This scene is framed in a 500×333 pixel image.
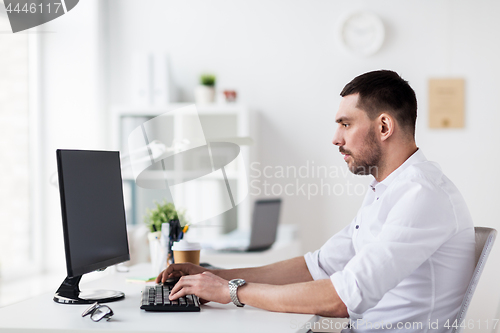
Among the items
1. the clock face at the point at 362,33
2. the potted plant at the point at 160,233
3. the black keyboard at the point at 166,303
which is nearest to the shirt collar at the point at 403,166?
the black keyboard at the point at 166,303

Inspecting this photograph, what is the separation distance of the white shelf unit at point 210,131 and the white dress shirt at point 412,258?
7.00 ft

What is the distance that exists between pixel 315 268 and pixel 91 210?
735 millimetres

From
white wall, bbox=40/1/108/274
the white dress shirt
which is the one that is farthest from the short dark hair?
white wall, bbox=40/1/108/274

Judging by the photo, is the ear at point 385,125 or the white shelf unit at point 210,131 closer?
the ear at point 385,125

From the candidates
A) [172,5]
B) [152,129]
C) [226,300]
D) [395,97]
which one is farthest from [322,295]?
[172,5]

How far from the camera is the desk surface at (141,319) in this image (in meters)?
1.18

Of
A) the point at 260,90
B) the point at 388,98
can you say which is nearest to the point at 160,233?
the point at 388,98

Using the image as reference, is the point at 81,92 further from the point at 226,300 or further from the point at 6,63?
the point at 226,300

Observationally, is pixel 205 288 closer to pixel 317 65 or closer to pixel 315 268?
pixel 315 268

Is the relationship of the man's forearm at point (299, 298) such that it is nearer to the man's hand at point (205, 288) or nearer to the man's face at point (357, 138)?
the man's hand at point (205, 288)

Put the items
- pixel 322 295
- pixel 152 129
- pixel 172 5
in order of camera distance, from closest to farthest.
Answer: pixel 322 295 < pixel 152 129 < pixel 172 5

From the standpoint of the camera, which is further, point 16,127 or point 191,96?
point 191,96

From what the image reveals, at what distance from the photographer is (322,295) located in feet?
4.07

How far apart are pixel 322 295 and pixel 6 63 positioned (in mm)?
2973
